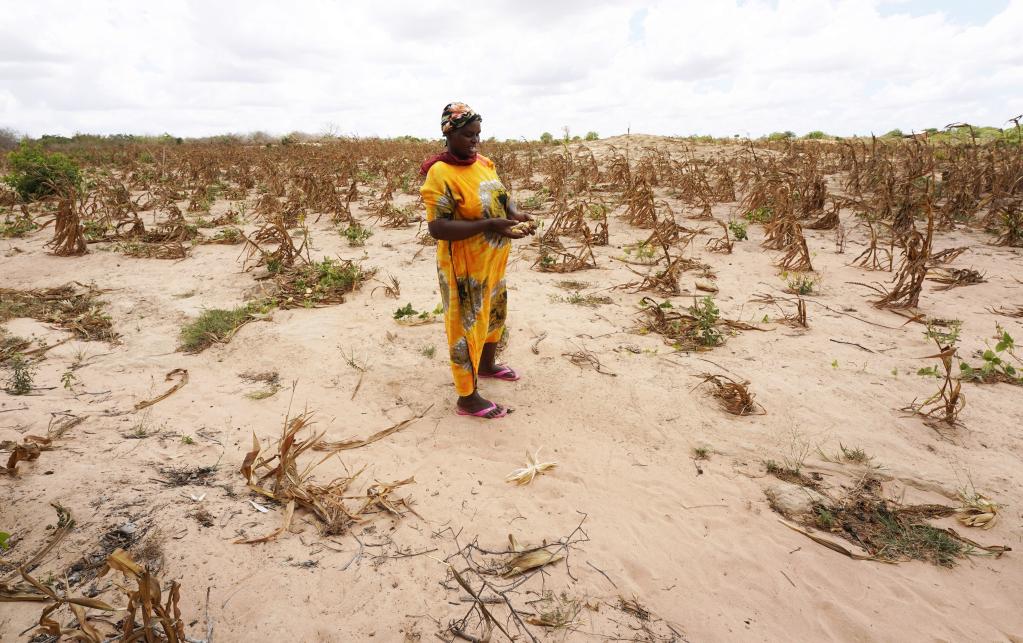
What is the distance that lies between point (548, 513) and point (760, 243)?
5.34 meters

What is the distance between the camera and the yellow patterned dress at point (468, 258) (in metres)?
2.41

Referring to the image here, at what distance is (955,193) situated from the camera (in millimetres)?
6707

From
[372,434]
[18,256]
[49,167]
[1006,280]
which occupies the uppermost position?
[49,167]

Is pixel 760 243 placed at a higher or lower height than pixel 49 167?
lower

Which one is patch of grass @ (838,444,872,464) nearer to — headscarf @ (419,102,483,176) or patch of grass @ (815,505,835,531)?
patch of grass @ (815,505,835,531)

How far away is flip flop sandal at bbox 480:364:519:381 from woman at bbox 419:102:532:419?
1.29 feet

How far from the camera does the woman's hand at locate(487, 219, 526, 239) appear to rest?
245 cm

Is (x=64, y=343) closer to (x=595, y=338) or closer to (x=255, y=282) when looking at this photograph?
(x=255, y=282)

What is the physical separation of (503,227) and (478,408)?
3.76ft

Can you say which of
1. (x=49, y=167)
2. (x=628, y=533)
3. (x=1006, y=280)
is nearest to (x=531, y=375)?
(x=628, y=533)

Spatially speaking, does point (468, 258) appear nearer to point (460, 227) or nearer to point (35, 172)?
point (460, 227)

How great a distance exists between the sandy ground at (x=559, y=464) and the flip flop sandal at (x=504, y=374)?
5 centimetres

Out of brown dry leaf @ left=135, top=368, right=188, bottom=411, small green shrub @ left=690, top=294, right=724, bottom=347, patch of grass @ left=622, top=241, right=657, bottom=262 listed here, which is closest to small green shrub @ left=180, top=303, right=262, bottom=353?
brown dry leaf @ left=135, top=368, right=188, bottom=411

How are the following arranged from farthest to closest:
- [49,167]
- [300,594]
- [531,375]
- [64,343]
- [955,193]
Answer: [49,167], [955,193], [64,343], [531,375], [300,594]
